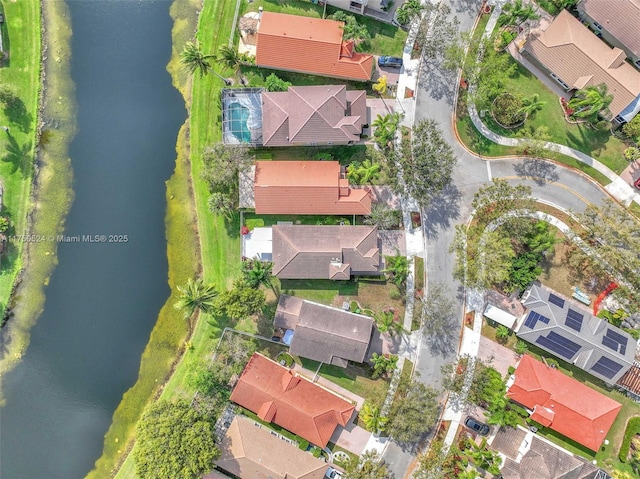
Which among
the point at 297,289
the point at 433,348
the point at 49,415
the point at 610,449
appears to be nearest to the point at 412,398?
the point at 433,348

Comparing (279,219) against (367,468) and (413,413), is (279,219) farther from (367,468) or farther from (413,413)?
(367,468)

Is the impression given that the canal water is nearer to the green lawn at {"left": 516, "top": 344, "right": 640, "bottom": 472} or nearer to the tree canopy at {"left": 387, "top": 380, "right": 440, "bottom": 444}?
the tree canopy at {"left": 387, "top": 380, "right": 440, "bottom": 444}

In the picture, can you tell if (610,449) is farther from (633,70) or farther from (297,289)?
(633,70)

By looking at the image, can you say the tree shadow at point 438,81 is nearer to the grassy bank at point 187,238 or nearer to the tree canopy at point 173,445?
the grassy bank at point 187,238

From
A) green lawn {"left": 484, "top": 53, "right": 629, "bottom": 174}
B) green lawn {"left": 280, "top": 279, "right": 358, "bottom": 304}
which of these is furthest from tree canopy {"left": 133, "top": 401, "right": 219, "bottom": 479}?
green lawn {"left": 484, "top": 53, "right": 629, "bottom": 174}

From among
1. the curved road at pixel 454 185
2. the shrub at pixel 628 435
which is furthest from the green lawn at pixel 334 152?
the shrub at pixel 628 435
